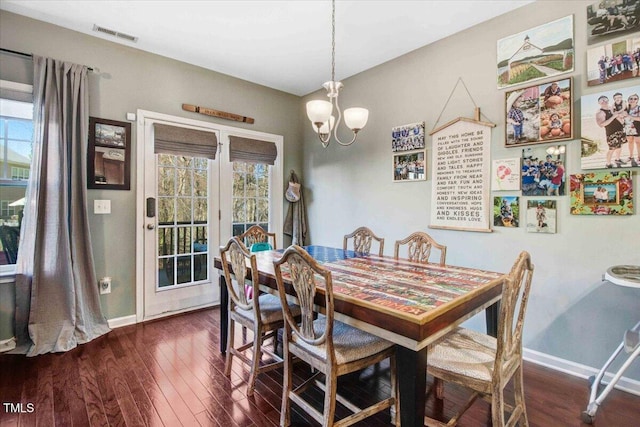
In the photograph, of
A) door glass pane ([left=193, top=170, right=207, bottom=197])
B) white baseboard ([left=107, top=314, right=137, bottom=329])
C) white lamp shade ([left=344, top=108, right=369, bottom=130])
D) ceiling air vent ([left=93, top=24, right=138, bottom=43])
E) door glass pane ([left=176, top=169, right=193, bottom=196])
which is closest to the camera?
white lamp shade ([left=344, top=108, right=369, bottom=130])

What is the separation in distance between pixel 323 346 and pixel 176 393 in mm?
1159

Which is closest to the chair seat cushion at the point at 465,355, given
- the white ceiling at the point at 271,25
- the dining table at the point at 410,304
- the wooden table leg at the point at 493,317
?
the dining table at the point at 410,304

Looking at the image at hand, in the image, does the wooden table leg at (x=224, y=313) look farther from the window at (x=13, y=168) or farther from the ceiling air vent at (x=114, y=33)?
the ceiling air vent at (x=114, y=33)

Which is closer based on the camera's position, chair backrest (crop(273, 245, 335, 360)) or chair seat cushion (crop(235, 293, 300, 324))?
chair backrest (crop(273, 245, 335, 360))

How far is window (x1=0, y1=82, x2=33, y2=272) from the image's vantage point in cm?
268

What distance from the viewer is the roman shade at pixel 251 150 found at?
3.86 metres

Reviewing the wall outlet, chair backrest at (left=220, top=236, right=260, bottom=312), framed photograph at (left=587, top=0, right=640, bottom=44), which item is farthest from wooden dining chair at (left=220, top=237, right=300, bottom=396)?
framed photograph at (left=587, top=0, right=640, bottom=44)

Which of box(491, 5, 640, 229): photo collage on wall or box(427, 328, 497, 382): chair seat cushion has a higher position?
box(491, 5, 640, 229): photo collage on wall

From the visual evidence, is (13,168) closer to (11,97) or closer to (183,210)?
(11,97)

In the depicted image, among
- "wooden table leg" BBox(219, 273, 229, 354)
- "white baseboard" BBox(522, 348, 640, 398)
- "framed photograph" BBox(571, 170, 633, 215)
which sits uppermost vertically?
"framed photograph" BBox(571, 170, 633, 215)

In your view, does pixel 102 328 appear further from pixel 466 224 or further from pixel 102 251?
pixel 466 224

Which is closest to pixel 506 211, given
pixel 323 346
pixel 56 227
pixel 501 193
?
pixel 501 193

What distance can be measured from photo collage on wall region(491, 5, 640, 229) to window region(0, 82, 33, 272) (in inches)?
161

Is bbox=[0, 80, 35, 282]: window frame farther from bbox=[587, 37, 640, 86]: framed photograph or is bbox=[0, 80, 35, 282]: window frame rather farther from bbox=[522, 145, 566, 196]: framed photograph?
bbox=[587, 37, 640, 86]: framed photograph
